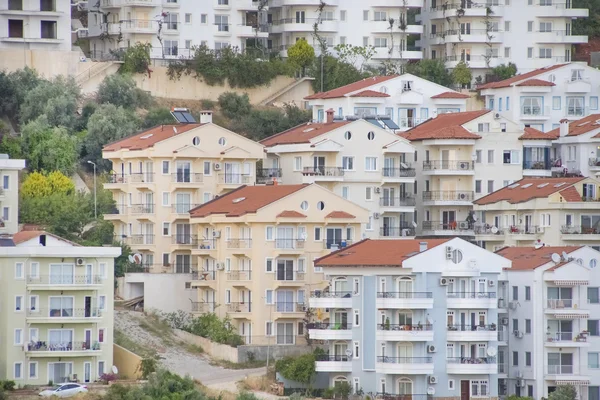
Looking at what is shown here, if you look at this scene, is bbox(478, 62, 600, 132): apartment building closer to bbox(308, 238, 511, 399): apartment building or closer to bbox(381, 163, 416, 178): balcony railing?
bbox(381, 163, 416, 178): balcony railing

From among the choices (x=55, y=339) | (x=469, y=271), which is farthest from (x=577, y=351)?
(x=55, y=339)

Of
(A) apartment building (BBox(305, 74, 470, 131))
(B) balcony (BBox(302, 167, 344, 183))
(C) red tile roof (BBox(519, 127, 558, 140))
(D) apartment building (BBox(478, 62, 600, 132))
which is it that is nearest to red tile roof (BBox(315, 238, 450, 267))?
(B) balcony (BBox(302, 167, 344, 183))

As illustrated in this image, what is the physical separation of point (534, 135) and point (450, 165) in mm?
5049

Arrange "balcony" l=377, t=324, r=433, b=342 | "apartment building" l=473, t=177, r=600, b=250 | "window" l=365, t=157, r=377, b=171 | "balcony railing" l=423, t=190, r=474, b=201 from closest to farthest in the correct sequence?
"balcony" l=377, t=324, r=433, b=342 → "apartment building" l=473, t=177, r=600, b=250 → "window" l=365, t=157, r=377, b=171 → "balcony railing" l=423, t=190, r=474, b=201

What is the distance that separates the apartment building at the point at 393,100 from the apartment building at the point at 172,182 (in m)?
13.7

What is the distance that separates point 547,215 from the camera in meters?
114

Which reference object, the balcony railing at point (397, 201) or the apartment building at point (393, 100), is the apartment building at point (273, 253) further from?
the apartment building at point (393, 100)

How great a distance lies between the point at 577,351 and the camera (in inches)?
3976

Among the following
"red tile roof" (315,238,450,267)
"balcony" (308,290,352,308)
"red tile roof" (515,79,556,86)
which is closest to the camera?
"red tile roof" (315,238,450,267)

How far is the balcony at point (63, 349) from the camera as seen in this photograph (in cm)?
9781

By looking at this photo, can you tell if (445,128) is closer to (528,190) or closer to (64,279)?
(528,190)

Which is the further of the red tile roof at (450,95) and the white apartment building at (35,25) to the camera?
the white apartment building at (35,25)

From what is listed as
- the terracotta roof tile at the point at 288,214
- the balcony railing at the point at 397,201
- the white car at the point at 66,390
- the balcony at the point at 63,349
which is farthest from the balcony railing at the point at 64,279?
the balcony railing at the point at 397,201

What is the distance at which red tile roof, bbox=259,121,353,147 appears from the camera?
11794 centimetres
